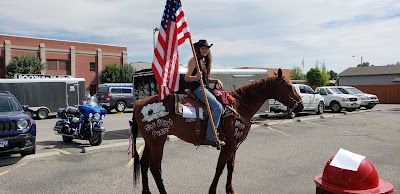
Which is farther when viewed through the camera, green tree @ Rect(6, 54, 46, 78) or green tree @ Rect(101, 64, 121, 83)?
green tree @ Rect(101, 64, 121, 83)

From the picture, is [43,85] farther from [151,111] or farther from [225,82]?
[151,111]

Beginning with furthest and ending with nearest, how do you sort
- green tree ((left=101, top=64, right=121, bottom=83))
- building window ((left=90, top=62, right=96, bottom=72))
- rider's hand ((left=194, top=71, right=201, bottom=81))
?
building window ((left=90, top=62, right=96, bottom=72)), green tree ((left=101, top=64, right=121, bottom=83)), rider's hand ((left=194, top=71, right=201, bottom=81))

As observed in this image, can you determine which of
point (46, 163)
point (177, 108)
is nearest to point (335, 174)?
point (177, 108)

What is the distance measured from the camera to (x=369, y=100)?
24.3 meters

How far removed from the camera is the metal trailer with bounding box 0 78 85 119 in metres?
20.0

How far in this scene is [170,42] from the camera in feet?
16.5

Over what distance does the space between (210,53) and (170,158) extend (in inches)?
143

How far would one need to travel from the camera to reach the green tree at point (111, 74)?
48031 mm

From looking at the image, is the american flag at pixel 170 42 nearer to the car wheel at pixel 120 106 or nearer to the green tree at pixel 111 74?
the car wheel at pixel 120 106

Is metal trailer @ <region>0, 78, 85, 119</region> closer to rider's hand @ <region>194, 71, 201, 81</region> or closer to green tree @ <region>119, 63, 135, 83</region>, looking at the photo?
rider's hand @ <region>194, 71, 201, 81</region>

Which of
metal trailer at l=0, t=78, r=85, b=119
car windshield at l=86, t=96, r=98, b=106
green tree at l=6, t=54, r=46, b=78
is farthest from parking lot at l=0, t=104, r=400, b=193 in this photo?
green tree at l=6, t=54, r=46, b=78

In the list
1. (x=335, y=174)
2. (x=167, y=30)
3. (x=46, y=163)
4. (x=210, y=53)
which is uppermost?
(x=167, y=30)

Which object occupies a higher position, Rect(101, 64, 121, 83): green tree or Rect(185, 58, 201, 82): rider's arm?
Rect(101, 64, 121, 83): green tree

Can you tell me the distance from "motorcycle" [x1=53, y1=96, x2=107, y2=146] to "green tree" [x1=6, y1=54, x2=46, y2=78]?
35143mm
